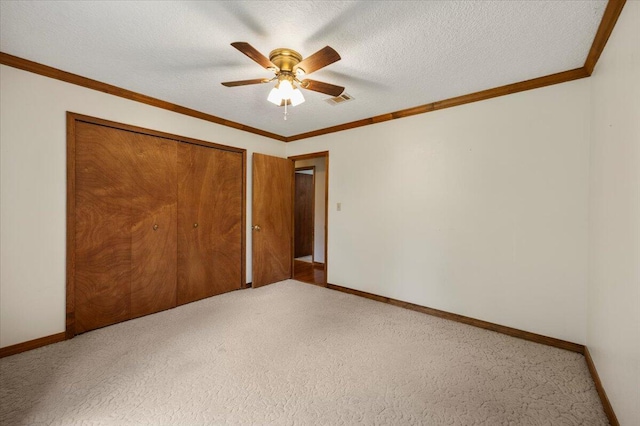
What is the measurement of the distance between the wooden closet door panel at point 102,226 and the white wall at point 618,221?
3.86 metres

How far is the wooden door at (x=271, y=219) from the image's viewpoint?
13.3 ft

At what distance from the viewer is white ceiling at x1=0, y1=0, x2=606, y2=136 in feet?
5.26

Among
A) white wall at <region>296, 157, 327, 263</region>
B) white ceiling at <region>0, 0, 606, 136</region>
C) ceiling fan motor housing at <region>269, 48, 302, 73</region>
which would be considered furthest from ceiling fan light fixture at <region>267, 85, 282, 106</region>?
white wall at <region>296, 157, 327, 263</region>

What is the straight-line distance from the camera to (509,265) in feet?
8.41

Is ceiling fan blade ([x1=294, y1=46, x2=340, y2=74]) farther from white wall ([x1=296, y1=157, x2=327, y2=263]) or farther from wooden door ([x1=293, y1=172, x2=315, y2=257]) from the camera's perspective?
wooden door ([x1=293, y1=172, x2=315, y2=257])

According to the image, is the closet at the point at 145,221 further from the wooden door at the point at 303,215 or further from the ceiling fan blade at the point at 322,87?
the wooden door at the point at 303,215

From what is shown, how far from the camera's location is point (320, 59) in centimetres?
175

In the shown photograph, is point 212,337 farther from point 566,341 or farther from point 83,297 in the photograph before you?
point 566,341

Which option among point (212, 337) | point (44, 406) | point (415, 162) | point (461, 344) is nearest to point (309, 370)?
point (212, 337)

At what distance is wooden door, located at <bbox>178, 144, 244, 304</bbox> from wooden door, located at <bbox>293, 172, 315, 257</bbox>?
8.49 feet

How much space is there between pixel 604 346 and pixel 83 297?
4190 mm

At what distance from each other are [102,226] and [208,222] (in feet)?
3.71

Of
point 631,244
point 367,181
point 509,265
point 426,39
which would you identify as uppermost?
point 426,39

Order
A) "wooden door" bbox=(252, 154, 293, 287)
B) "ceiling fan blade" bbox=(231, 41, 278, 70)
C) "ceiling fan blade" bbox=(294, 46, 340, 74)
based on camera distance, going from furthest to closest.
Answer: "wooden door" bbox=(252, 154, 293, 287) → "ceiling fan blade" bbox=(294, 46, 340, 74) → "ceiling fan blade" bbox=(231, 41, 278, 70)
